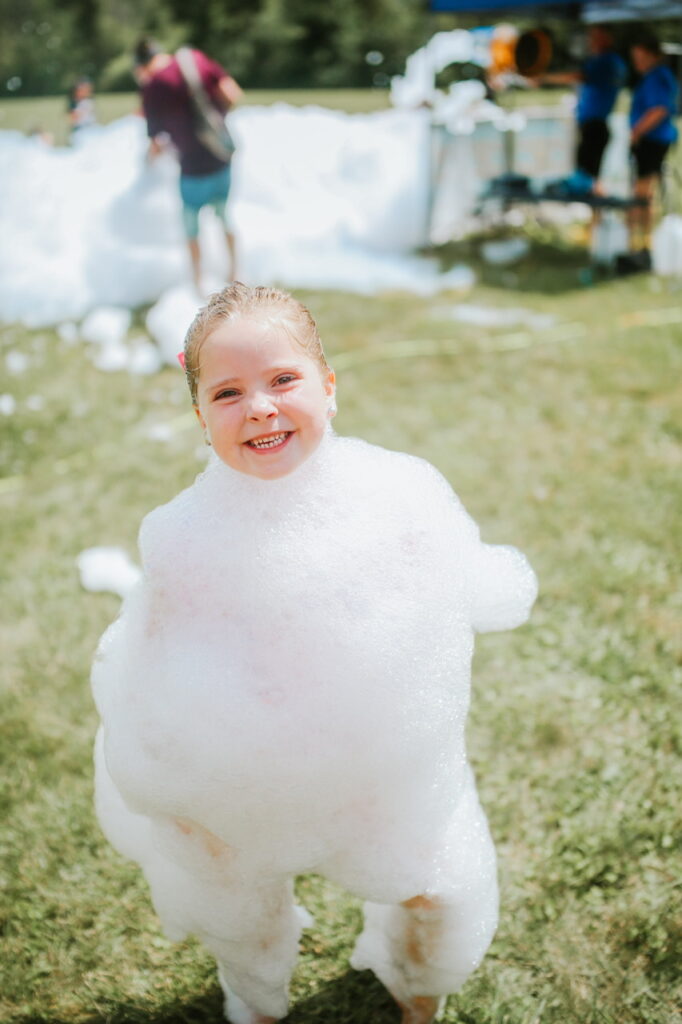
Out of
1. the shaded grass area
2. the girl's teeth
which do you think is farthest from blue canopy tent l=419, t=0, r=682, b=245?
the girl's teeth

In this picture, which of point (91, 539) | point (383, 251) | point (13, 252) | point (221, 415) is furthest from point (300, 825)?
point (383, 251)

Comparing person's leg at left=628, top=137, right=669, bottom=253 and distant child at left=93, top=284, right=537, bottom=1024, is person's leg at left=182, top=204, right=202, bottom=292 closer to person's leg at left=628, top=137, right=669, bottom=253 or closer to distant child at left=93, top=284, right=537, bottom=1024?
person's leg at left=628, top=137, right=669, bottom=253

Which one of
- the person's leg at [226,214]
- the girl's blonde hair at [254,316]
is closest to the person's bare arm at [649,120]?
the person's leg at [226,214]

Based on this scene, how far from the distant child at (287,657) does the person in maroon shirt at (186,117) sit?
5.09 meters

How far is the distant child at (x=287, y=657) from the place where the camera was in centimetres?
141

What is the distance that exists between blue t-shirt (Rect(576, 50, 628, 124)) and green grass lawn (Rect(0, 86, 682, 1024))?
336cm

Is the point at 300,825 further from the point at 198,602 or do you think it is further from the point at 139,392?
the point at 139,392

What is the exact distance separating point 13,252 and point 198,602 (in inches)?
241

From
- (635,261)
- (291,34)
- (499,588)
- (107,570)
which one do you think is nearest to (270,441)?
(499,588)

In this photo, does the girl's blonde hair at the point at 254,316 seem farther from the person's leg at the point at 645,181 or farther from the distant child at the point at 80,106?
the distant child at the point at 80,106

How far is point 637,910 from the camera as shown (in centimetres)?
218

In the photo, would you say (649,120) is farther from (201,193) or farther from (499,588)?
(499,588)

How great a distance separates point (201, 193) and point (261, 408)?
5320 mm

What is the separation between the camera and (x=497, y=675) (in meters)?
2.95
